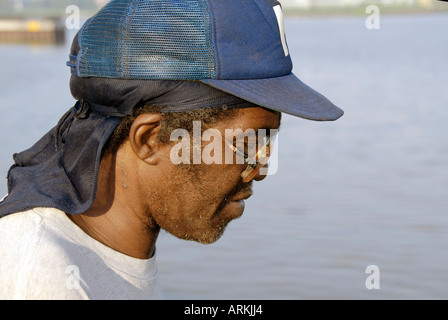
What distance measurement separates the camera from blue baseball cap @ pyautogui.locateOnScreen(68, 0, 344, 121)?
2273mm

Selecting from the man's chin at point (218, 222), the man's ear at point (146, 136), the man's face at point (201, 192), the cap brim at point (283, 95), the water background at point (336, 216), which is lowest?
the water background at point (336, 216)

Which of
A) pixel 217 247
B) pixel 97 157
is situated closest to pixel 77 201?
pixel 97 157

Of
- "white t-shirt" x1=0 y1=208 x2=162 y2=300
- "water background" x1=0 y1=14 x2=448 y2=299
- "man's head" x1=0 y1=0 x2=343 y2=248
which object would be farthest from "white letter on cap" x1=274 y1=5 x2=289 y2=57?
"water background" x1=0 y1=14 x2=448 y2=299

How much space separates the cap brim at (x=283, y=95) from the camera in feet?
7.53

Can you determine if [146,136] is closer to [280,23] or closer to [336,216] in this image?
[280,23]

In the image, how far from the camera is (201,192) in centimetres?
248

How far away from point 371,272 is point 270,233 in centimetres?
159

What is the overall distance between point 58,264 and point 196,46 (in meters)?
0.70

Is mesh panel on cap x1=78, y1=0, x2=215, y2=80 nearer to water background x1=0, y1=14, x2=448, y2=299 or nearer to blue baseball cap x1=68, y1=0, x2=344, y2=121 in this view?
blue baseball cap x1=68, y1=0, x2=344, y2=121

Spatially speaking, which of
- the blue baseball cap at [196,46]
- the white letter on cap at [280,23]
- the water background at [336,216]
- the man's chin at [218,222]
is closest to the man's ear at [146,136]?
the blue baseball cap at [196,46]

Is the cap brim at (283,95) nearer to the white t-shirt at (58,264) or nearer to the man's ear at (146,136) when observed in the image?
the man's ear at (146,136)

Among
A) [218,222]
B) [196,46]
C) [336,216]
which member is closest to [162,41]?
[196,46]

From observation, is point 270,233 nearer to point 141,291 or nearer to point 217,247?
point 217,247
